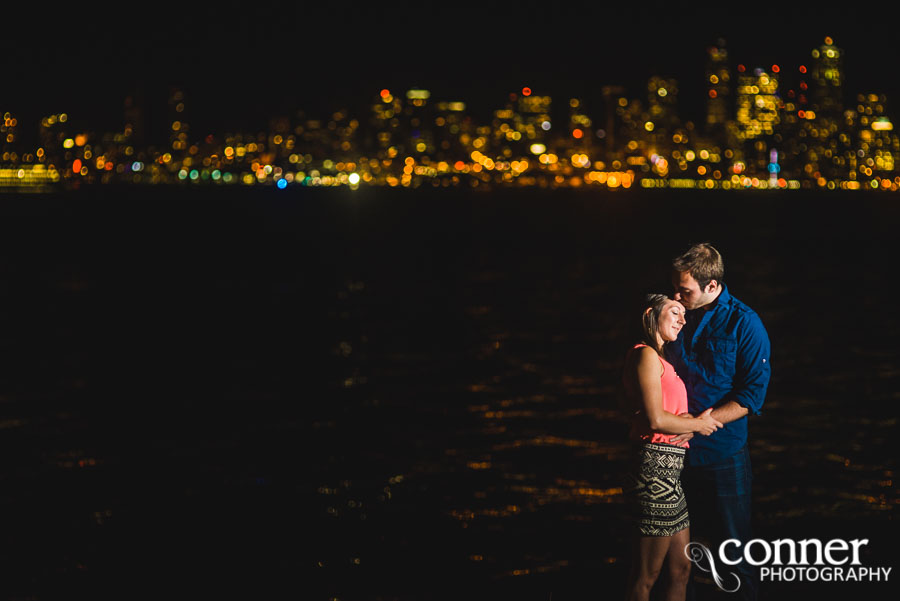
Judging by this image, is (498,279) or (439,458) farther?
(498,279)

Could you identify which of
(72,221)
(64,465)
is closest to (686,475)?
(64,465)

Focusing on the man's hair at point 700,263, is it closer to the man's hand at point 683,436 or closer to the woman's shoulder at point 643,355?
the woman's shoulder at point 643,355

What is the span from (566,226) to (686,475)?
Answer: 515 ft

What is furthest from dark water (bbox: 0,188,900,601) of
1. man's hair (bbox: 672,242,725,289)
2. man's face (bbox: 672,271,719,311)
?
man's hair (bbox: 672,242,725,289)

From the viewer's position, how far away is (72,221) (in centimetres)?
18400

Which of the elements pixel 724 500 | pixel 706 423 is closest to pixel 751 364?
pixel 706 423

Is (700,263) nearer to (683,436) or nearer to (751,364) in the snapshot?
(751,364)

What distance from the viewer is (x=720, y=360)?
21.7 ft

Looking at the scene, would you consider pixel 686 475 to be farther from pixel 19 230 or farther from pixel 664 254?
pixel 19 230

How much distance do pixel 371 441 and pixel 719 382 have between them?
1409 centimetres

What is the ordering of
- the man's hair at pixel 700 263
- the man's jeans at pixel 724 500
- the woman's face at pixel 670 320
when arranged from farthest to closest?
the man's jeans at pixel 724 500 < the man's hair at pixel 700 263 < the woman's face at pixel 670 320

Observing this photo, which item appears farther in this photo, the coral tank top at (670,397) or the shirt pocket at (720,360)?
the shirt pocket at (720,360)

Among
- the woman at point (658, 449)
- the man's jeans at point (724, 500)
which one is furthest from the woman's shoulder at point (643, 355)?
the man's jeans at point (724, 500)

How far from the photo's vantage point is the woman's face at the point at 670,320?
20.3ft
